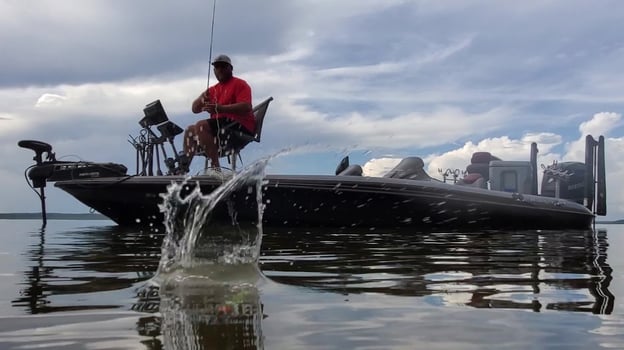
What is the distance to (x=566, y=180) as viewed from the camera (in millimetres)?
12422

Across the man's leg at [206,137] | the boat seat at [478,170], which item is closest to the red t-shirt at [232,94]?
the man's leg at [206,137]

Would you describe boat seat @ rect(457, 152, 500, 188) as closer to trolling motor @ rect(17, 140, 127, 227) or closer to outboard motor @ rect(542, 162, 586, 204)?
outboard motor @ rect(542, 162, 586, 204)

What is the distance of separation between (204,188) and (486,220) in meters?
4.36

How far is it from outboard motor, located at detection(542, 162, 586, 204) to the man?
23.4 feet

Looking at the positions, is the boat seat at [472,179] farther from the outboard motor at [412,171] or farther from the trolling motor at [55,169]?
the trolling motor at [55,169]

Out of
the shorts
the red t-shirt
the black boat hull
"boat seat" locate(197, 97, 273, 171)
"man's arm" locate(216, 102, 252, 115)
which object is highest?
the red t-shirt

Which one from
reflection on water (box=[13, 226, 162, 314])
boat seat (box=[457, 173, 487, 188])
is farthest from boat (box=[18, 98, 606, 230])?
reflection on water (box=[13, 226, 162, 314])

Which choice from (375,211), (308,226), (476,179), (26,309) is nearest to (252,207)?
(308,226)

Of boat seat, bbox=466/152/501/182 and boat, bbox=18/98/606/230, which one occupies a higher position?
boat seat, bbox=466/152/501/182

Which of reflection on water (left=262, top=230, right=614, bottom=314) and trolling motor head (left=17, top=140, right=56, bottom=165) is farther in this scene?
trolling motor head (left=17, top=140, right=56, bottom=165)

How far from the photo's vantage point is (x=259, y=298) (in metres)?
2.31

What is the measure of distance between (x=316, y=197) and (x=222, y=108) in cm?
230

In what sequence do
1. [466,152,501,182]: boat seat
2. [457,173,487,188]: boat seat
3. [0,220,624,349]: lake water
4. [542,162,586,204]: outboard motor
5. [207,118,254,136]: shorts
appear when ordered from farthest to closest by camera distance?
[466,152,501,182]: boat seat, [457,173,487,188]: boat seat, [542,162,586,204]: outboard motor, [207,118,254,136]: shorts, [0,220,624,349]: lake water

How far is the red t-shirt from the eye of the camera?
755 cm
